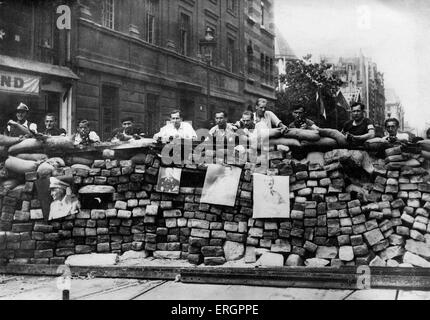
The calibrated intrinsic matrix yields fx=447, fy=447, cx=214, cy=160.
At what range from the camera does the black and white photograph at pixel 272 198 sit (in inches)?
209

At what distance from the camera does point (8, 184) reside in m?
5.86

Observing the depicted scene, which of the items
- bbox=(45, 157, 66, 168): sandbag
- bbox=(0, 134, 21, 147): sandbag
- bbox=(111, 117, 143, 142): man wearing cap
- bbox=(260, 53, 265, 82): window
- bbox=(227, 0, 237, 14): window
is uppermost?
bbox=(227, 0, 237, 14): window

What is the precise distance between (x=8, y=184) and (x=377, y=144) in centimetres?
471

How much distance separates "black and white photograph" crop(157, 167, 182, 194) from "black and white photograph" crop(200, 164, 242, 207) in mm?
367

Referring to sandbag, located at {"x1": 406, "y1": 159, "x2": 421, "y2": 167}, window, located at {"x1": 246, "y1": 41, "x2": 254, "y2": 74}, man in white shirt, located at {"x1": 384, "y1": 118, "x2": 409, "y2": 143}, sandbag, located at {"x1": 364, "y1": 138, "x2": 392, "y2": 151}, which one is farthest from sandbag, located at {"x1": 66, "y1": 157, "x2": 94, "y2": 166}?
window, located at {"x1": 246, "y1": 41, "x2": 254, "y2": 74}

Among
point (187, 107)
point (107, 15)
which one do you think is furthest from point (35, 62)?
point (187, 107)

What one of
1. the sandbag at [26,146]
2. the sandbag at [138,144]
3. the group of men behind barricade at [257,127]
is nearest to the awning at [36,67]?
the group of men behind barricade at [257,127]

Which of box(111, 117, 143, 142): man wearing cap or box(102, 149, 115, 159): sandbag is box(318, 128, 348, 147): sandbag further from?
box(102, 149, 115, 159): sandbag

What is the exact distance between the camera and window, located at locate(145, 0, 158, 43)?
10.3 m

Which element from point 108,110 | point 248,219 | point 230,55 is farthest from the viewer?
point 230,55

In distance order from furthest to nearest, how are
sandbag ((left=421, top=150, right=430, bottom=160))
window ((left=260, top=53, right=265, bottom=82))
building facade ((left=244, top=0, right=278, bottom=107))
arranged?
window ((left=260, top=53, right=265, bottom=82)) → building facade ((left=244, top=0, right=278, bottom=107)) → sandbag ((left=421, top=150, right=430, bottom=160))

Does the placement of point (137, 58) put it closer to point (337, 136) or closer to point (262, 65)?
point (262, 65)

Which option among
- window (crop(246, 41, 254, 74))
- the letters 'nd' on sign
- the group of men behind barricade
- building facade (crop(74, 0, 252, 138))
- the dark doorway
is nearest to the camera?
the group of men behind barricade

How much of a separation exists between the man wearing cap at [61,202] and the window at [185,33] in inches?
215
